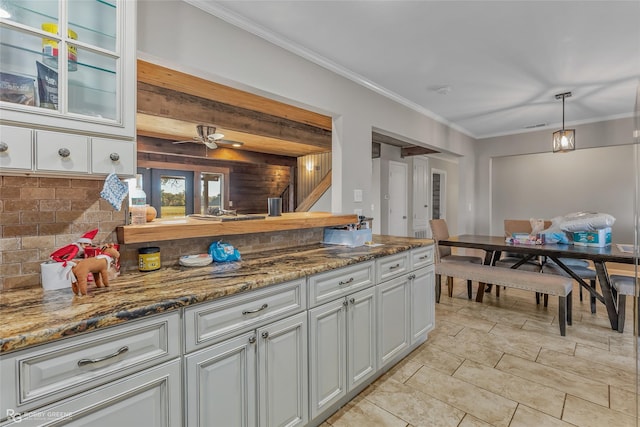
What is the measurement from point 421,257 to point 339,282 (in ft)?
3.47

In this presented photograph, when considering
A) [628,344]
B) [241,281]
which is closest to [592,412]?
[628,344]

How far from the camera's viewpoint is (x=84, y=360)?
946mm

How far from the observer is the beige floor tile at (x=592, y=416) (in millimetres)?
1748

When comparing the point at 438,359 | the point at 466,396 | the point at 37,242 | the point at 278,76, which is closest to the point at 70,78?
the point at 37,242

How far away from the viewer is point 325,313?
5.63 ft

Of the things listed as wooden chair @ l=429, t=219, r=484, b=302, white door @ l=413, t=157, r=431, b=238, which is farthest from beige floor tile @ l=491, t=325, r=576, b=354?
white door @ l=413, t=157, r=431, b=238

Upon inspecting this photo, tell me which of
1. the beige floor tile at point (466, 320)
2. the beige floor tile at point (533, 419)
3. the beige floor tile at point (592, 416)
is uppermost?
the beige floor tile at point (466, 320)

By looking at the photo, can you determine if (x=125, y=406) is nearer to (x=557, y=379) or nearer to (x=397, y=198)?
(x=557, y=379)

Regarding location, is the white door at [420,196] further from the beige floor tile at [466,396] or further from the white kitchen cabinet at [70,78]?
the white kitchen cabinet at [70,78]

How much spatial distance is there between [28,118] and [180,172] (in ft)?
17.0

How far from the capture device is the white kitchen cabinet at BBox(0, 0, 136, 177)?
3.56ft

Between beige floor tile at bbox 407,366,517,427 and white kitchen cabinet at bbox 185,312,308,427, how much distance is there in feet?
3.12

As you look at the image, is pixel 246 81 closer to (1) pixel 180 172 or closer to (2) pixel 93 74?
(2) pixel 93 74

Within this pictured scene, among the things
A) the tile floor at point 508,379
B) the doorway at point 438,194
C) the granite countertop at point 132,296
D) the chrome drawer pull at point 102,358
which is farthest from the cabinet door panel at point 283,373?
the doorway at point 438,194
